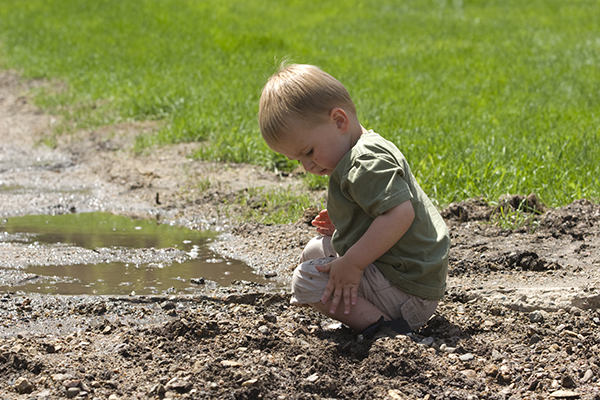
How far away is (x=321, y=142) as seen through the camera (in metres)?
2.64

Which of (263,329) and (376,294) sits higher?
(376,294)

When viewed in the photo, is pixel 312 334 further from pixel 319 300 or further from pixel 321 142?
pixel 321 142

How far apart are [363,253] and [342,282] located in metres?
0.19

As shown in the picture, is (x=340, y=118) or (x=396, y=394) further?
(x=340, y=118)

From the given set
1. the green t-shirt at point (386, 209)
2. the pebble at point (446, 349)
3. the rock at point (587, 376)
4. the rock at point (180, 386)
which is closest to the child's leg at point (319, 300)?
the green t-shirt at point (386, 209)

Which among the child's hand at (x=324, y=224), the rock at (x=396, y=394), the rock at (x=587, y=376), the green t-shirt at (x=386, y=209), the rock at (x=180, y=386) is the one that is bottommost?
the rock at (x=180, y=386)

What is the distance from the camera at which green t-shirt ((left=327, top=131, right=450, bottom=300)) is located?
8.15 ft

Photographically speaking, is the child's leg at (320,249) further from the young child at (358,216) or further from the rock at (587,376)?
the rock at (587,376)

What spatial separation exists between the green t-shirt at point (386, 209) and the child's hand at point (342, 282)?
0.13 metres

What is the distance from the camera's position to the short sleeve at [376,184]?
2461 mm

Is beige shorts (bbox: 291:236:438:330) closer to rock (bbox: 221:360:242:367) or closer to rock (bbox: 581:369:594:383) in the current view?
rock (bbox: 221:360:242:367)

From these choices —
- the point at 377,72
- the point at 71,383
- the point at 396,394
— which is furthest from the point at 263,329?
the point at 377,72

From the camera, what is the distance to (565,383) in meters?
2.38

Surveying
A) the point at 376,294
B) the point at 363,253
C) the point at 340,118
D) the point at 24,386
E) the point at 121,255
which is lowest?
the point at 121,255
